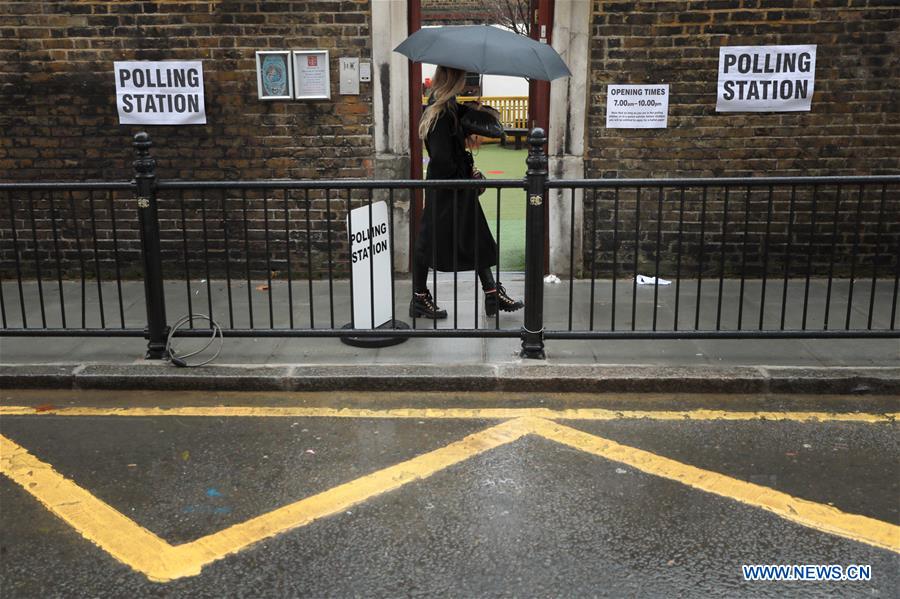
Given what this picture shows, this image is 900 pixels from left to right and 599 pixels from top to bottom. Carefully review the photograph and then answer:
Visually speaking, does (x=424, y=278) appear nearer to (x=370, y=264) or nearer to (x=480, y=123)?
(x=370, y=264)

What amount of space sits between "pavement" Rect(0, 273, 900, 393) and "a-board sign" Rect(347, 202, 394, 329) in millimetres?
235

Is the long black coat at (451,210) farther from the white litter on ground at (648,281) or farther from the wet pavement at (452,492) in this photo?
the white litter on ground at (648,281)

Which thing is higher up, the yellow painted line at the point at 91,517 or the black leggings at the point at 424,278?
the black leggings at the point at 424,278

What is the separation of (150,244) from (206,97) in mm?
2597

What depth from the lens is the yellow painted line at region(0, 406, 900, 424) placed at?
15.7 feet

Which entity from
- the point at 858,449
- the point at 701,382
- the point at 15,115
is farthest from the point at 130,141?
the point at 858,449

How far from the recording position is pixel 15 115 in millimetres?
7633

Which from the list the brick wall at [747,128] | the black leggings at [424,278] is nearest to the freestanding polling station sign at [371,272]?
the black leggings at [424,278]

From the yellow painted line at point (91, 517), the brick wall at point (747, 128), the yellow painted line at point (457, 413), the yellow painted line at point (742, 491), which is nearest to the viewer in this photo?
the yellow painted line at point (91, 517)

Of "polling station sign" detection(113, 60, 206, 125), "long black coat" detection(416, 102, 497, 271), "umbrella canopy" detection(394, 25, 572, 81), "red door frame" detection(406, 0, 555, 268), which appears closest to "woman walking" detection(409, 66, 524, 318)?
"long black coat" detection(416, 102, 497, 271)

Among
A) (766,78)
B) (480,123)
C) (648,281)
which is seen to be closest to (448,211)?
(480,123)

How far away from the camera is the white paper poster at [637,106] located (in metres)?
7.47

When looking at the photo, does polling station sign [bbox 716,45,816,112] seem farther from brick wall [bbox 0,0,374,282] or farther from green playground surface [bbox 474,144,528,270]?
brick wall [bbox 0,0,374,282]

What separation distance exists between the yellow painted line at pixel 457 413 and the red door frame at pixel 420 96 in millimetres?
3179
